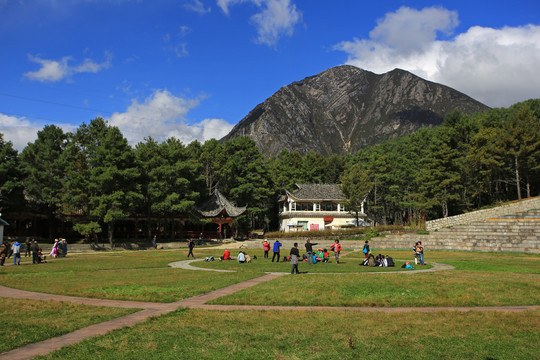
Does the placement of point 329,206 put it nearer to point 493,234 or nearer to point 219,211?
point 219,211

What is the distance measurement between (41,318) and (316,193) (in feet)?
214

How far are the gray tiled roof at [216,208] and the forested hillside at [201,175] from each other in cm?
215

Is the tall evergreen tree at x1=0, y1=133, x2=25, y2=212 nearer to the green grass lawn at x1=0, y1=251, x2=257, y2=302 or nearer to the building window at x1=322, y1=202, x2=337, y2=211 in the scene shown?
the green grass lawn at x1=0, y1=251, x2=257, y2=302

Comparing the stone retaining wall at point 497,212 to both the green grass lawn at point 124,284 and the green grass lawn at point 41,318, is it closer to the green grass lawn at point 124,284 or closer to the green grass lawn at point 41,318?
the green grass lawn at point 124,284

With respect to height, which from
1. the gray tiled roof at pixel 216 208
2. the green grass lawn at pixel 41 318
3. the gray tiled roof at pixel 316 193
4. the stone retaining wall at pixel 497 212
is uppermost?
the gray tiled roof at pixel 316 193

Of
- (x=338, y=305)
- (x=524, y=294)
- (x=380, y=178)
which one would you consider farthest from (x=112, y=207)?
(x=380, y=178)

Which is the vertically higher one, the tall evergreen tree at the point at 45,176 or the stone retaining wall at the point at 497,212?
the tall evergreen tree at the point at 45,176

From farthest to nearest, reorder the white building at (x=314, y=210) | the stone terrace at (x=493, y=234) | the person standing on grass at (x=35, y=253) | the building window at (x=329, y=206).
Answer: the building window at (x=329, y=206) → the white building at (x=314, y=210) → the stone terrace at (x=493, y=234) → the person standing on grass at (x=35, y=253)

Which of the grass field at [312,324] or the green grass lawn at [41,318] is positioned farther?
the green grass lawn at [41,318]

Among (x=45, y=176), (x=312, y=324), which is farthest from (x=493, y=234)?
(x=45, y=176)

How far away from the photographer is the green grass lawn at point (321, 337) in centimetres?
698

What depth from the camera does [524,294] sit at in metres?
13.0

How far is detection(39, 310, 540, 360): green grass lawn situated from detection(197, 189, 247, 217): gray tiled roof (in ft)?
164

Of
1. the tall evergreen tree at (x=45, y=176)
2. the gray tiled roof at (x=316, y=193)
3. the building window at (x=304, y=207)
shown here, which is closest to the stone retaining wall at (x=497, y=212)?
the gray tiled roof at (x=316, y=193)
